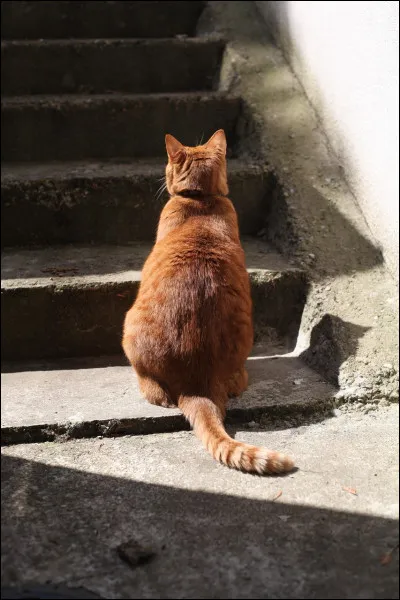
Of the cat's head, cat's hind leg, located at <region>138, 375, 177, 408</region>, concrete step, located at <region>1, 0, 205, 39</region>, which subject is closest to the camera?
cat's hind leg, located at <region>138, 375, 177, 408</region>

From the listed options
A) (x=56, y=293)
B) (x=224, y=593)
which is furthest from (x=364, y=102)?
(x=224, y=593)

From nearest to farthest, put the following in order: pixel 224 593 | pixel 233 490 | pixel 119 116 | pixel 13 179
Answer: pixel 224 593 < pixel 233 490 < pixel 13 179 < pixel 119 116

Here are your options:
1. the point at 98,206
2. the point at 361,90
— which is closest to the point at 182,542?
the point at 98,206

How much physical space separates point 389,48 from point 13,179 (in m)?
1.71

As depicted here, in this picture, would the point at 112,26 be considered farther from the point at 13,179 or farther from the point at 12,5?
the point at 13,179

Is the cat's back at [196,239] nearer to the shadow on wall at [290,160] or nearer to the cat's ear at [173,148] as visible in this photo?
the cat's ear at [173,148]

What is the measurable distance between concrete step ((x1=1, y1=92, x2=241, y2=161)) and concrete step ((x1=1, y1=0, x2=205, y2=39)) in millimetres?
763

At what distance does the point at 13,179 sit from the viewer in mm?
3242

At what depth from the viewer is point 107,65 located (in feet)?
12.9

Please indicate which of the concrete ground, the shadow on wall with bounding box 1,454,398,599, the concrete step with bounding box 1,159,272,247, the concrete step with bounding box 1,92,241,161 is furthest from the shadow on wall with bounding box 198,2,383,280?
the shadow on wall with bounding box 1,454,398,599

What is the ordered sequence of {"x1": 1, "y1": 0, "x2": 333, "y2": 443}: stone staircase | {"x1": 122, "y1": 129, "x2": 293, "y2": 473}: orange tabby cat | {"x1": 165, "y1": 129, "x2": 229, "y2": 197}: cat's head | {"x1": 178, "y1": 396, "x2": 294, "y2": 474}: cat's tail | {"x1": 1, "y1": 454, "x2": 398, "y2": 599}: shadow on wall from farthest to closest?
{"x1": 165, "y1": 129, "x2": 229, "y2": 197}: cat's head
{"x1": 1, "y1": 0, "x2": 333, "y2": 443}: stone staircase
{"x1": 122, "y1": 129, "x2": 293, "y2": 473}: orange tabby cat
{"x1": 178, "y1": 396, "x2": 294, "y2": 474}: cat's tail
{"x1": 1, "y1": 454, "x2": 398, "y2": 599}: shadow on wall

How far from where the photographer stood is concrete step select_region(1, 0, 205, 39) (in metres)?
4.14

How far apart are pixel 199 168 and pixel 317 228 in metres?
0.64

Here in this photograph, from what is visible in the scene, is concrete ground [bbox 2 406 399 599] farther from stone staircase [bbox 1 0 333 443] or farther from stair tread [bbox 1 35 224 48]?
stair tread [bbox 1 35 224 48]
